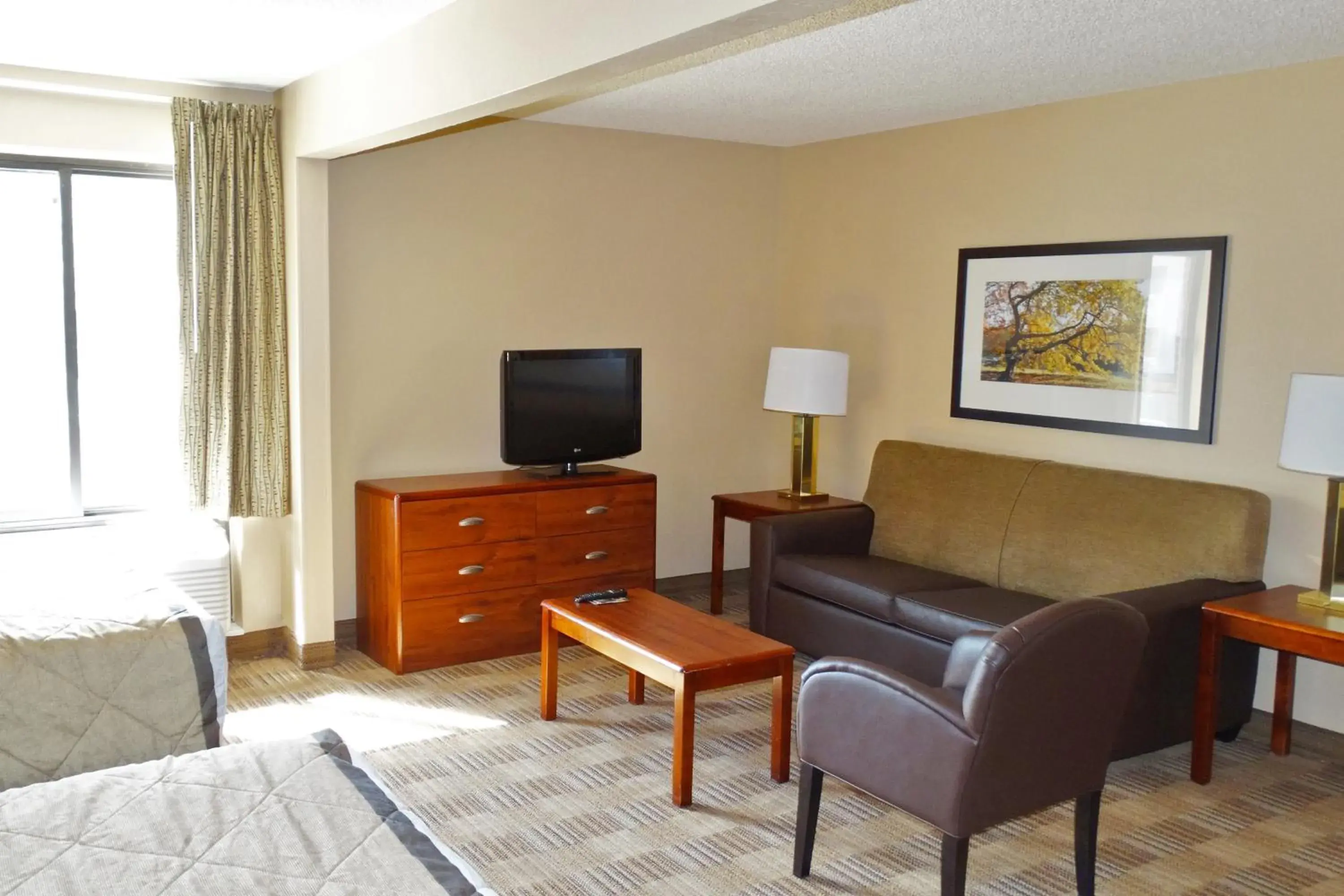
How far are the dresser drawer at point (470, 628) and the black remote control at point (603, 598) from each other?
0.53m

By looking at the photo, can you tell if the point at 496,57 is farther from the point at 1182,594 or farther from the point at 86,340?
the point at 1182,594

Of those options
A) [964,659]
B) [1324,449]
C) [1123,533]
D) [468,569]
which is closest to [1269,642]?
[1324,449]

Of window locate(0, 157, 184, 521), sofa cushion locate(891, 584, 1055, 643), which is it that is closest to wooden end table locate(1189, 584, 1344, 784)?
sofa cushion locate(891, 584, 1055, 643)

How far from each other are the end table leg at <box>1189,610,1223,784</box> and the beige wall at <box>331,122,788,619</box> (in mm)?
2972

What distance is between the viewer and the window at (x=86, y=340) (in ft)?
15.4

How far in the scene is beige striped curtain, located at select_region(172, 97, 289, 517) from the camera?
461 centimetres

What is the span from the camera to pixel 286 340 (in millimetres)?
4832

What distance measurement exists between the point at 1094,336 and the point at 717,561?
2104mm

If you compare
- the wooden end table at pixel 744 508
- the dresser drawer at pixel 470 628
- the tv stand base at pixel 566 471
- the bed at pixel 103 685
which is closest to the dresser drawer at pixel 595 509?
the tv stand base at pixel 566 471

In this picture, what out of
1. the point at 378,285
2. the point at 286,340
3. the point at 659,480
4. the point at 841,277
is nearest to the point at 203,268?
the point at 286,340

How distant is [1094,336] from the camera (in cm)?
480

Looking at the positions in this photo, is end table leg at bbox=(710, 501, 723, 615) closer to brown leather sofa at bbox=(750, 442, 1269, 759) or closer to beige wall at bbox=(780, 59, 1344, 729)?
brown leather sofa at bbox=(750, 442, 1269, 759)

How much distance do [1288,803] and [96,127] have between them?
501 centimetres

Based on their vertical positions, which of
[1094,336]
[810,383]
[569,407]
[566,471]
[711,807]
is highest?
[1094,336]
